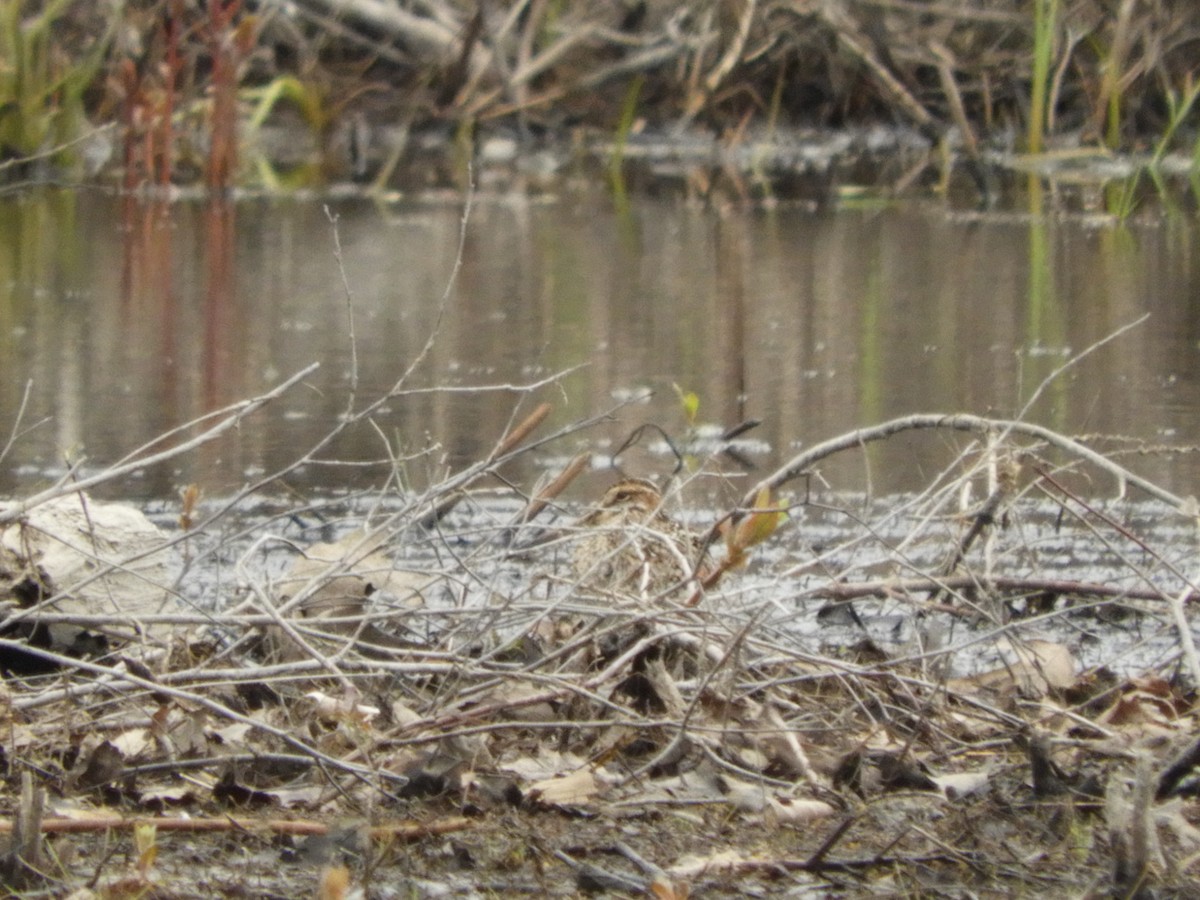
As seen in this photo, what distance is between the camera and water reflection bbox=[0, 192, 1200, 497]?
5.72 metres

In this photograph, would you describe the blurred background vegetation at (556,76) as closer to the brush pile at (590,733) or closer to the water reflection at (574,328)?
the water reflection at (574,328)

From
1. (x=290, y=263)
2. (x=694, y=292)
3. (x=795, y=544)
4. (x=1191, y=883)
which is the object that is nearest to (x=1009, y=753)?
(x=1191, y=883)

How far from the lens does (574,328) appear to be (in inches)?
307

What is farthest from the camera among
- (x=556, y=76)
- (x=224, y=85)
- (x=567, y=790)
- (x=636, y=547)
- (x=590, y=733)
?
(x=556, y=76)

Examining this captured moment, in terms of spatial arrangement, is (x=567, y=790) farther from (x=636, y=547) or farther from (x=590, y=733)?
(x=636, y=547)

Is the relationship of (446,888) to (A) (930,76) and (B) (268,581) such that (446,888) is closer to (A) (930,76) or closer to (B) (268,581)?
(B) (268,581)

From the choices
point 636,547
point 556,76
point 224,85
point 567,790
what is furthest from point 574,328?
point 556,76

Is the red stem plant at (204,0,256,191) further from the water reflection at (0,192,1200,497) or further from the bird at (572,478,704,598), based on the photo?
the bird at (572,478,704,598)

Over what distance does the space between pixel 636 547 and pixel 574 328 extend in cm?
437

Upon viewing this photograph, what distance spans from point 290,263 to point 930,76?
8.33m

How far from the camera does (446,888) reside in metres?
2.54

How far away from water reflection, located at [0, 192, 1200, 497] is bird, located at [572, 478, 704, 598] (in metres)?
0.34

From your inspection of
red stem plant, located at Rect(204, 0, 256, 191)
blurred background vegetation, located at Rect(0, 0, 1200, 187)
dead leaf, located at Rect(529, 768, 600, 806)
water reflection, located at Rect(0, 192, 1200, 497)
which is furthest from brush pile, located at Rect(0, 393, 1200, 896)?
blurred background vegetation, located at Rect(0, 0, 1200, 187)

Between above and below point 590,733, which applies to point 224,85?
above
